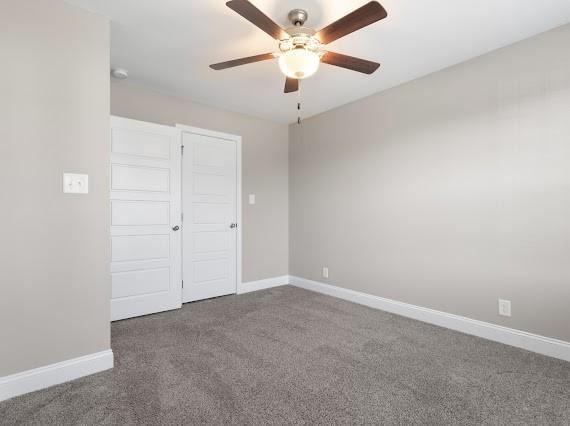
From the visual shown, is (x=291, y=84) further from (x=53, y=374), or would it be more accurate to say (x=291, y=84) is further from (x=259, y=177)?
(x=53, y=374)

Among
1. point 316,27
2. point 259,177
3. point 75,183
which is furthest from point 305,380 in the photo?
point 259,177

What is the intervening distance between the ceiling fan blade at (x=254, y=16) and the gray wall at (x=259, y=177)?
210 cm

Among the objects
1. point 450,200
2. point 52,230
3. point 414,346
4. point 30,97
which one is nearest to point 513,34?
point 450,200

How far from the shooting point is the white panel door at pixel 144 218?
10.1 ft

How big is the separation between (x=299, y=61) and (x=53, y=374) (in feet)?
8.25

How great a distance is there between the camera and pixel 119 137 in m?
3.07

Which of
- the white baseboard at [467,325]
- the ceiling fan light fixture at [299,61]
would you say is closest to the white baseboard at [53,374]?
the ceiling fan light fixture at [299,61]

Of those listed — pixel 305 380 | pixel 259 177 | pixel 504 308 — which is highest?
pixel 259 177

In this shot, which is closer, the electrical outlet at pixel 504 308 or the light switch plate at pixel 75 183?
the light switch plate at pixel 75 183

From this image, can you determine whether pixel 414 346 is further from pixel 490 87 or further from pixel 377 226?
pixel 490 87

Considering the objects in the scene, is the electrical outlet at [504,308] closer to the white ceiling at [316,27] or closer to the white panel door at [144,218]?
the white ceiling at [316,27]

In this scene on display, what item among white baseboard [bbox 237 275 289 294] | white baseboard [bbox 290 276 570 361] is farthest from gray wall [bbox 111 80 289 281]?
white baseboard [bbox 290 276 570 361]

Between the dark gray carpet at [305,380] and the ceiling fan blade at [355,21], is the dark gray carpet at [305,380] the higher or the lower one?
the lower one

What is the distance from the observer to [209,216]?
3.83 metres
